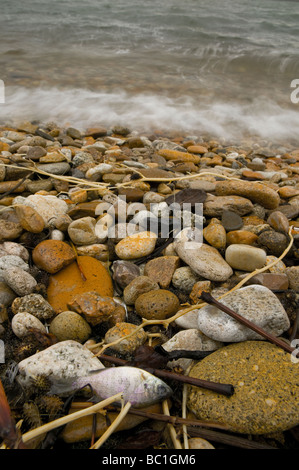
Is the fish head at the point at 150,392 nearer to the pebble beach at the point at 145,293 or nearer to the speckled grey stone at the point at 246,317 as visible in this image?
the pebble beach at the point at 145,293

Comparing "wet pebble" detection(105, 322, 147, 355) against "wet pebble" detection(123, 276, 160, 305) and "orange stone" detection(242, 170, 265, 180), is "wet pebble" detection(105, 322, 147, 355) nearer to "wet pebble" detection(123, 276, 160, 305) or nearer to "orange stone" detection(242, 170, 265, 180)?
"wet pebble" detection(123, 276, 160, 305)

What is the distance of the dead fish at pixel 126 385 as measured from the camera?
1232mm

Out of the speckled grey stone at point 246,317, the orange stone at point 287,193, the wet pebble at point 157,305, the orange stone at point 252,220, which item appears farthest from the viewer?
the orange stone at point 287,193

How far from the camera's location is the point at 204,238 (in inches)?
85.8

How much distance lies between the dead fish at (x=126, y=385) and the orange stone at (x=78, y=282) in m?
0.57

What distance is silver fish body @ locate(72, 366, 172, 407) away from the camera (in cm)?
123

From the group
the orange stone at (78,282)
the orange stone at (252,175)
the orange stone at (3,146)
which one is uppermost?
the orange stone at (3,146)

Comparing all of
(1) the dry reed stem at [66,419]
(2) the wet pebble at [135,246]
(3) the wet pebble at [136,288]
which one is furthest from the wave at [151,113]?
(1) the dry reed stem at [66,419]

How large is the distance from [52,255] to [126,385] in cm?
100

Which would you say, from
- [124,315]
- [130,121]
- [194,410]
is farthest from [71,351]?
[130,121]

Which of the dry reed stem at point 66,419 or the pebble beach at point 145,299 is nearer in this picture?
the dry reed stem at point 66,419

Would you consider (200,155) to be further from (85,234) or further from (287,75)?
(287,75)

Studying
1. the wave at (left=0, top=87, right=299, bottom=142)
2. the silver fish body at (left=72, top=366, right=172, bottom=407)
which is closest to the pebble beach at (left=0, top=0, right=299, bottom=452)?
the silver fish body at (left=72, top=366, right=172, bottom=407)
